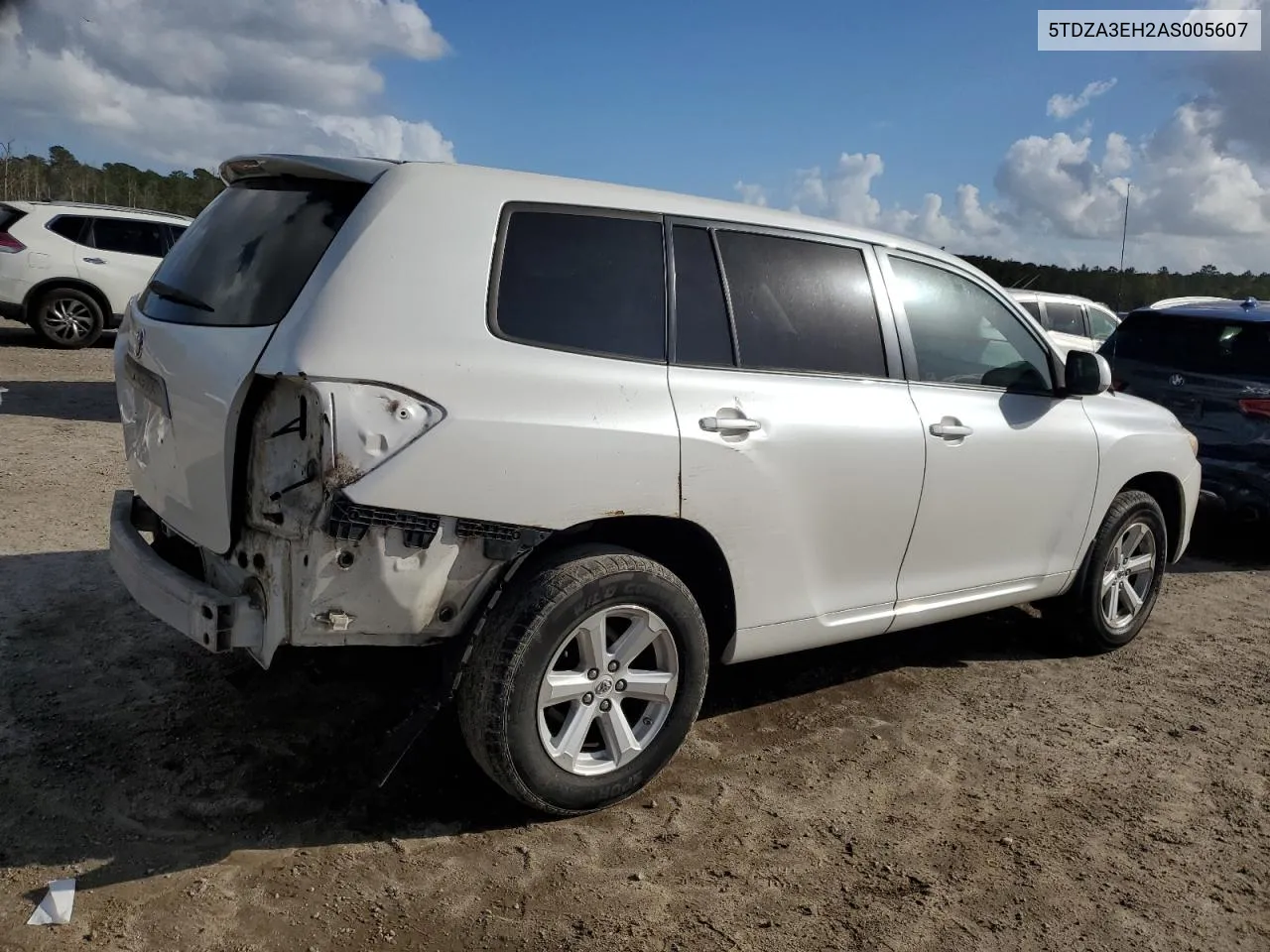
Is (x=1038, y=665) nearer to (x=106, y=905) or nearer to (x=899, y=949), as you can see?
(x=899, y=949)

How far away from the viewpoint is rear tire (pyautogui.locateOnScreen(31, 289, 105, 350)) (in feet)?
43.3

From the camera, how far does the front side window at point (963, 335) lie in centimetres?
425

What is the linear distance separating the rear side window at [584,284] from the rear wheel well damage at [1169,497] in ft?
10.1

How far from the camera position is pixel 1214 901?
314cm

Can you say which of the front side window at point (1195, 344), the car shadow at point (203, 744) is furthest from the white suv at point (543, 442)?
the front side window at point (1195, 344)

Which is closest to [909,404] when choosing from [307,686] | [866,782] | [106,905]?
[866,782]

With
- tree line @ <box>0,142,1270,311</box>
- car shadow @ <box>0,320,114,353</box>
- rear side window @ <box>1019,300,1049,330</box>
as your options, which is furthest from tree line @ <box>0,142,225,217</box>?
rear side window @ <box>1019,300,1049,330</box>

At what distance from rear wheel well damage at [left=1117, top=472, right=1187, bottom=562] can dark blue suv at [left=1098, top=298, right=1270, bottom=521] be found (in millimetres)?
1332

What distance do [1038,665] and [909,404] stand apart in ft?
5.84

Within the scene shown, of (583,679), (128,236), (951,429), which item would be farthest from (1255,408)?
(128,236)

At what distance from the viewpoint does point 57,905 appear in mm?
2746

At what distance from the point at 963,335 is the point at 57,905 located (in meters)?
3.72

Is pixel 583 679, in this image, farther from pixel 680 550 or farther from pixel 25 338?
pixel 25 338

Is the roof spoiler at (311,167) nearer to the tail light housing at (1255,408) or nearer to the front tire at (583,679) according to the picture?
the front tire at (583,679)
